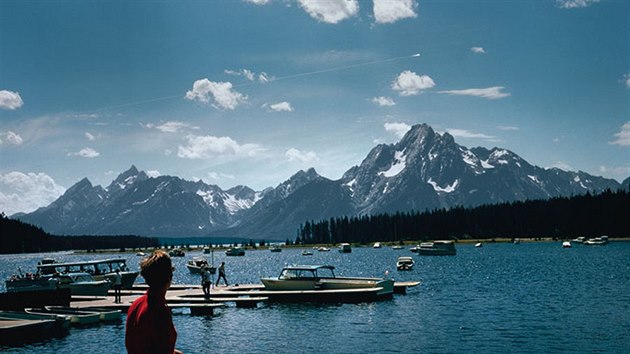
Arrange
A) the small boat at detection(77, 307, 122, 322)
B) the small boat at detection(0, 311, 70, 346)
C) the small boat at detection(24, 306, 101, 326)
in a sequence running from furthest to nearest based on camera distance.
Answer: the small boat at detection(77, 307, 122, 322)
the small boat at detection(24, 306, 101, 326)
the small boat at detection(0, 311, 70, 346)

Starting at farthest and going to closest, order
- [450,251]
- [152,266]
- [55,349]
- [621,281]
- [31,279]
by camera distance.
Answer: [450,251] < [621,281] < [31,279] < [55,349] < [152,266]

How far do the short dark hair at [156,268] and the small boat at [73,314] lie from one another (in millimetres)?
42165

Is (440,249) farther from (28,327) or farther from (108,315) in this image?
(28,327)

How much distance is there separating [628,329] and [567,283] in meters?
37.9

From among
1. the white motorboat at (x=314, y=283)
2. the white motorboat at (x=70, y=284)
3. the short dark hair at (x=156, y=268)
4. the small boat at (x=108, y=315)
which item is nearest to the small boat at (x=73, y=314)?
the small boat at (x=108, y=315)

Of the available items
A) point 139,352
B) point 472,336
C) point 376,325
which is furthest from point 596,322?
point 139,352

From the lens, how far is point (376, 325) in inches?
1801

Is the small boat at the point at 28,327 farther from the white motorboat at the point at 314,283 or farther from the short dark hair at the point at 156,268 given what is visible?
the short dark hair at the point at 156,268

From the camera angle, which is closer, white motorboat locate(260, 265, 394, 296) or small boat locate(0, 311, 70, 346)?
small boat locate(0, 311, 70, 346)

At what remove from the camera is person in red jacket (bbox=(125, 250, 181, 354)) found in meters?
7.93

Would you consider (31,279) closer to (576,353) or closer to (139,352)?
(576,353)

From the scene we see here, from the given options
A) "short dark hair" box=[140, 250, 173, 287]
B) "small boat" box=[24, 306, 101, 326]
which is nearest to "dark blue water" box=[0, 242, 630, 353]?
"small boat" box=[24, 306, 101, 326]

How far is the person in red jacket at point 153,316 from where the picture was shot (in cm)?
793

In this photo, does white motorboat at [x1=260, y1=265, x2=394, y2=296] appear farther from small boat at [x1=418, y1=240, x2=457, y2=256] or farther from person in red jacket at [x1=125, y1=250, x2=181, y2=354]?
small boat at [x1=418, y1=240, x2=457, y2=256]
